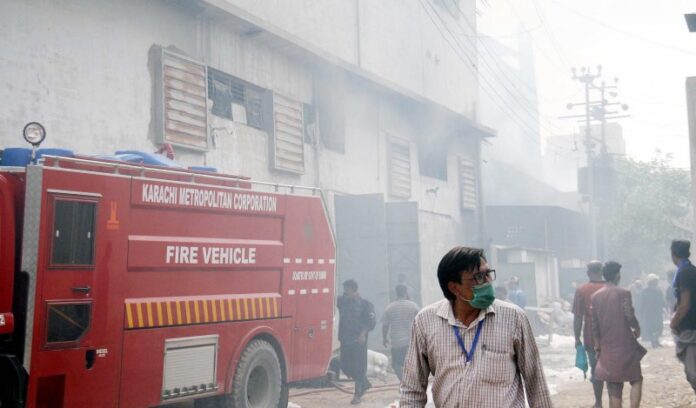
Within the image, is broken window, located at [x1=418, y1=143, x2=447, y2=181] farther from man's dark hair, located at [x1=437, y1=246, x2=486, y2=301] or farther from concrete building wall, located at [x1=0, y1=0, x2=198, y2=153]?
man's dark hair, located at [x1=437, y1=246, x2=486, y2=301]

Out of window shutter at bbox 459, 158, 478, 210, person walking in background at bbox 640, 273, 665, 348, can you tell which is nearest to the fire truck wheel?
person walking in background at bbox 640, 273, 665, 348

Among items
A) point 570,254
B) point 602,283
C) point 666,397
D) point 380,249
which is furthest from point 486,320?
point 570,254

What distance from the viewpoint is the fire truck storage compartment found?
24.3 feet

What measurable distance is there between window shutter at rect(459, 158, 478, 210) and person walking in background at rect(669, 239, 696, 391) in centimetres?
1669

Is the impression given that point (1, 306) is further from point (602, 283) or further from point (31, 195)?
point (602, 283)

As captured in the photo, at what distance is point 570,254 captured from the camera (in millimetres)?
42750

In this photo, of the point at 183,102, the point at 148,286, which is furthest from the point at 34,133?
the point at 183,102

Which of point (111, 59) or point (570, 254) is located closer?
point (111, 59)

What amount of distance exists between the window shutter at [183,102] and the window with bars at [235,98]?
0.55 metres

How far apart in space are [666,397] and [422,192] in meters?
11.5

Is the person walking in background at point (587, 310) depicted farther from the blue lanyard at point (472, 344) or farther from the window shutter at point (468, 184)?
the window shutter at point (468, 184)

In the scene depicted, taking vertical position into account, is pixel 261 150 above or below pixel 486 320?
above

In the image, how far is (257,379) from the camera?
29.0ft

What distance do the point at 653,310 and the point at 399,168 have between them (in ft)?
23.6
